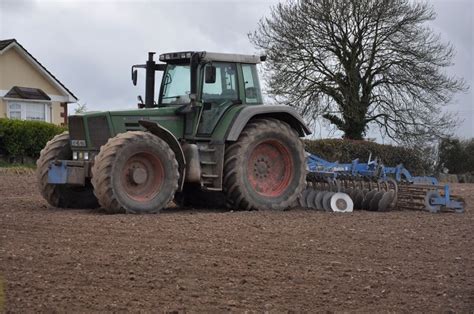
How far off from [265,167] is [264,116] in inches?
32.8

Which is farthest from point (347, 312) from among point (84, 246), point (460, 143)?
point (460, 143)

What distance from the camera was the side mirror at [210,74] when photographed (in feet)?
37.0

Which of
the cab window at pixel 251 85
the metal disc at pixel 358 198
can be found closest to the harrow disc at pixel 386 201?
the metal disc at pixel 358 198

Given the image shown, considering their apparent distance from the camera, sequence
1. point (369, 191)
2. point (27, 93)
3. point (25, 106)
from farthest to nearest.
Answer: point (25, 106) → point (27, 93) → point (369, 191)

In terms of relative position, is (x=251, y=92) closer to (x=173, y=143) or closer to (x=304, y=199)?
(x=173, y=143)

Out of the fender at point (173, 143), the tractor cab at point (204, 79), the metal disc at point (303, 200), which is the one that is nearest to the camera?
the fender at point (173, 143)

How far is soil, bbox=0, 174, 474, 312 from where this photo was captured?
5773mm

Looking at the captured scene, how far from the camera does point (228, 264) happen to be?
7.00m

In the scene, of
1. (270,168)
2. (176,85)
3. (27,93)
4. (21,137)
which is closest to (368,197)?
(270,168)

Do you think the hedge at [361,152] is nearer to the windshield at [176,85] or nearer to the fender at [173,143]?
the windshield at [176,85]

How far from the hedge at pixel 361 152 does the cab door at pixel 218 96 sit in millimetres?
13645

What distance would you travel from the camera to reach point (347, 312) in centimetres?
571

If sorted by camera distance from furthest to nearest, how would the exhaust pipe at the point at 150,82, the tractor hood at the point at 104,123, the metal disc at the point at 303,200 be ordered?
the metal disc at the point at 303,200 → the exhaust pipe at the point at 150,82 → the tractor hood at the point at 104,123

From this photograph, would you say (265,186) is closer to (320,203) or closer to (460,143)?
(320,203)
